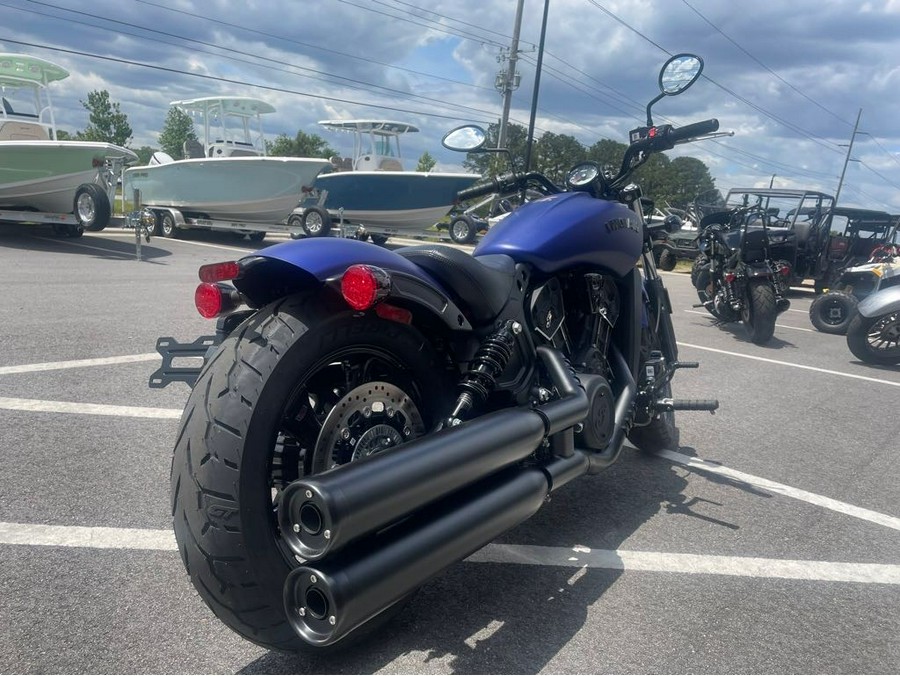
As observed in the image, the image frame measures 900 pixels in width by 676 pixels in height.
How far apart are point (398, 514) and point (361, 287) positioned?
2.02 ft

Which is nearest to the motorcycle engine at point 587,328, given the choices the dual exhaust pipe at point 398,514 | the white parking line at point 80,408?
the dual exhaust pipe at point 398,514

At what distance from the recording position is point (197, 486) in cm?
188

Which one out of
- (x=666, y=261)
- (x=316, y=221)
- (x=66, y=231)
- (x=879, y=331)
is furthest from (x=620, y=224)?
(x=666, y=261)

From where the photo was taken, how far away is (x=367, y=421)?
2.22 meters

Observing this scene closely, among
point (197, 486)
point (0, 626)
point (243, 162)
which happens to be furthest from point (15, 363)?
point (243, 162)

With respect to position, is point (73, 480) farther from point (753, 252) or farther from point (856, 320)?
point (753, 252)

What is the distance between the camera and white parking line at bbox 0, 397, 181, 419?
158 inches

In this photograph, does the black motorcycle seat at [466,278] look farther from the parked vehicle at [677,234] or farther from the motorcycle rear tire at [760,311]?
the motorcycle rear tire at [760,311]

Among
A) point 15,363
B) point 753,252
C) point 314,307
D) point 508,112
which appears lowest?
point 15,363

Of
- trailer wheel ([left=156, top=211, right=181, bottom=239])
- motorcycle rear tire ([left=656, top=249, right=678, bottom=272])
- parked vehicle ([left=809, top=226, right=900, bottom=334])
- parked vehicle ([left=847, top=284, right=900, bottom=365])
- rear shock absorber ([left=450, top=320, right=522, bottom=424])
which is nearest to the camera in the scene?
rear shock absorber ([left=450, top=320, right=522, bottom=424])

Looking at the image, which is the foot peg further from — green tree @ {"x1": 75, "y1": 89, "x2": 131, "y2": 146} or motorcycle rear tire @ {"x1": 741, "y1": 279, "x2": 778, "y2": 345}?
green tree @ {"x1": 75, "y1": 89, "x2": 131, "y2": 146}

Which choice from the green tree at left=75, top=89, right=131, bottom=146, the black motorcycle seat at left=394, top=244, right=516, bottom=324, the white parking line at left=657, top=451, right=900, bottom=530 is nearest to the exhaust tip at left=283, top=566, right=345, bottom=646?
the black motorcycle seat at left=394, top=244, right=516, bottom=324

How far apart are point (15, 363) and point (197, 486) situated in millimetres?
3743

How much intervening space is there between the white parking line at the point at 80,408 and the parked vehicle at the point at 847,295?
8.67 metres
